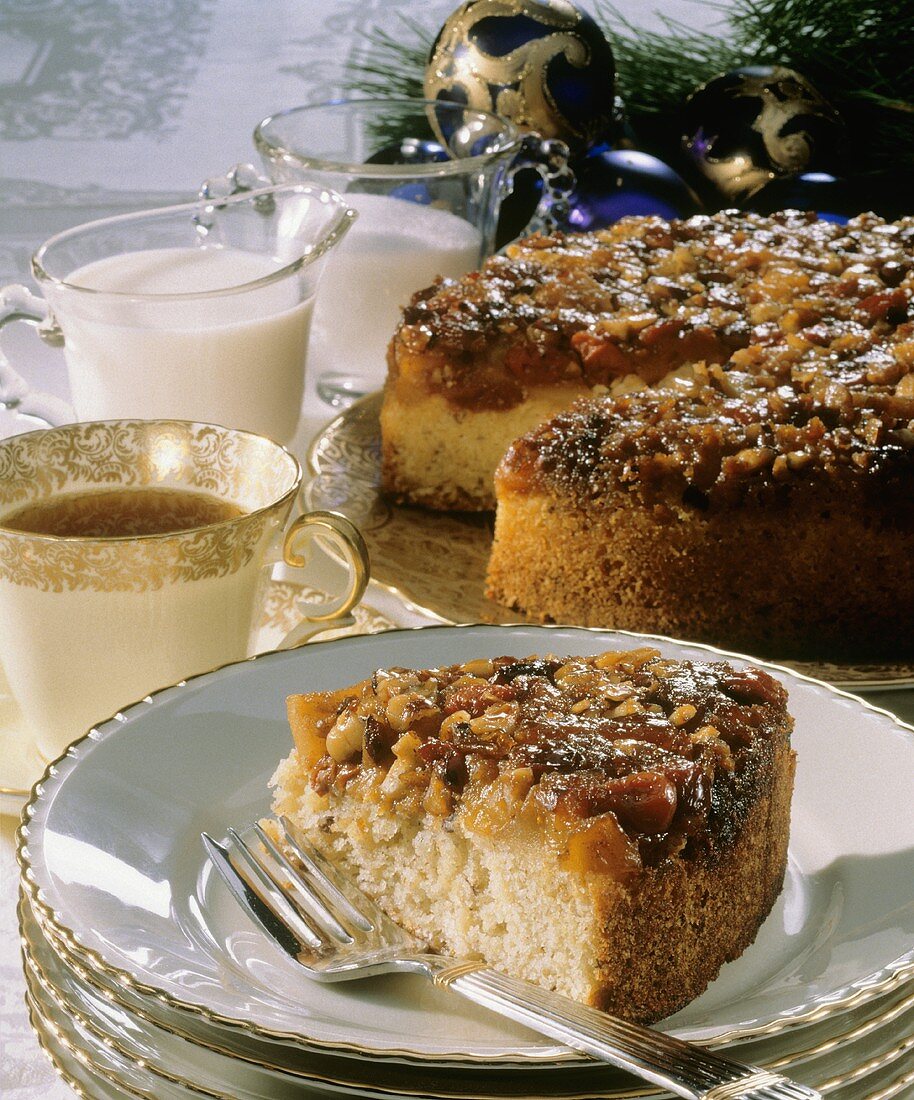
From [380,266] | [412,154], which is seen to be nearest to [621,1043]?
[380,266]

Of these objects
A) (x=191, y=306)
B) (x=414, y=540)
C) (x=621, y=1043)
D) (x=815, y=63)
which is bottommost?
(x=414, y=540)

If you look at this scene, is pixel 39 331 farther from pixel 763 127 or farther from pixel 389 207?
pixel 763 127

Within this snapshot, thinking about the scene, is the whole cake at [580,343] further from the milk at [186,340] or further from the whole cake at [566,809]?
the whole cake at [566,809]

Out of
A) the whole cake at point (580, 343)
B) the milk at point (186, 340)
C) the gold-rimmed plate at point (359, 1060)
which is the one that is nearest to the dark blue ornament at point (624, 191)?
the whole cake at point (580, 343)

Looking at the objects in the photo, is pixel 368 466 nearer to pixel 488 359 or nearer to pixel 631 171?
pixel 488 359

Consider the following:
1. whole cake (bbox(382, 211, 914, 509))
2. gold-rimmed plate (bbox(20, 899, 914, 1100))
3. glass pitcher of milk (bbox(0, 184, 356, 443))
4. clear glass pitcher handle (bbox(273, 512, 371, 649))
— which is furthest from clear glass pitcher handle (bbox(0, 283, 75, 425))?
gold-rimmed plate (bbox(20, 899, 914, 1100))

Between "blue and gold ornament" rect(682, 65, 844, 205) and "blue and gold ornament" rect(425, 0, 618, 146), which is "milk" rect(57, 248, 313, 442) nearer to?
"blue and gold ornament" rect(425, 0, 618, 146)

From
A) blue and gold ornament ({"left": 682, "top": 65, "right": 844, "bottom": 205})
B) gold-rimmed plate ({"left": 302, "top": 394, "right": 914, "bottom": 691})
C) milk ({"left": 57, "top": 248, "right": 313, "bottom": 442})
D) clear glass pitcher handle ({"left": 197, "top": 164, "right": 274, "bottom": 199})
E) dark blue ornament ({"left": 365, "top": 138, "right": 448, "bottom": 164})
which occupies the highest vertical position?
blue and gold ornament ({"left": 682, "top": 65, "right": 844, "bottom": 205})
